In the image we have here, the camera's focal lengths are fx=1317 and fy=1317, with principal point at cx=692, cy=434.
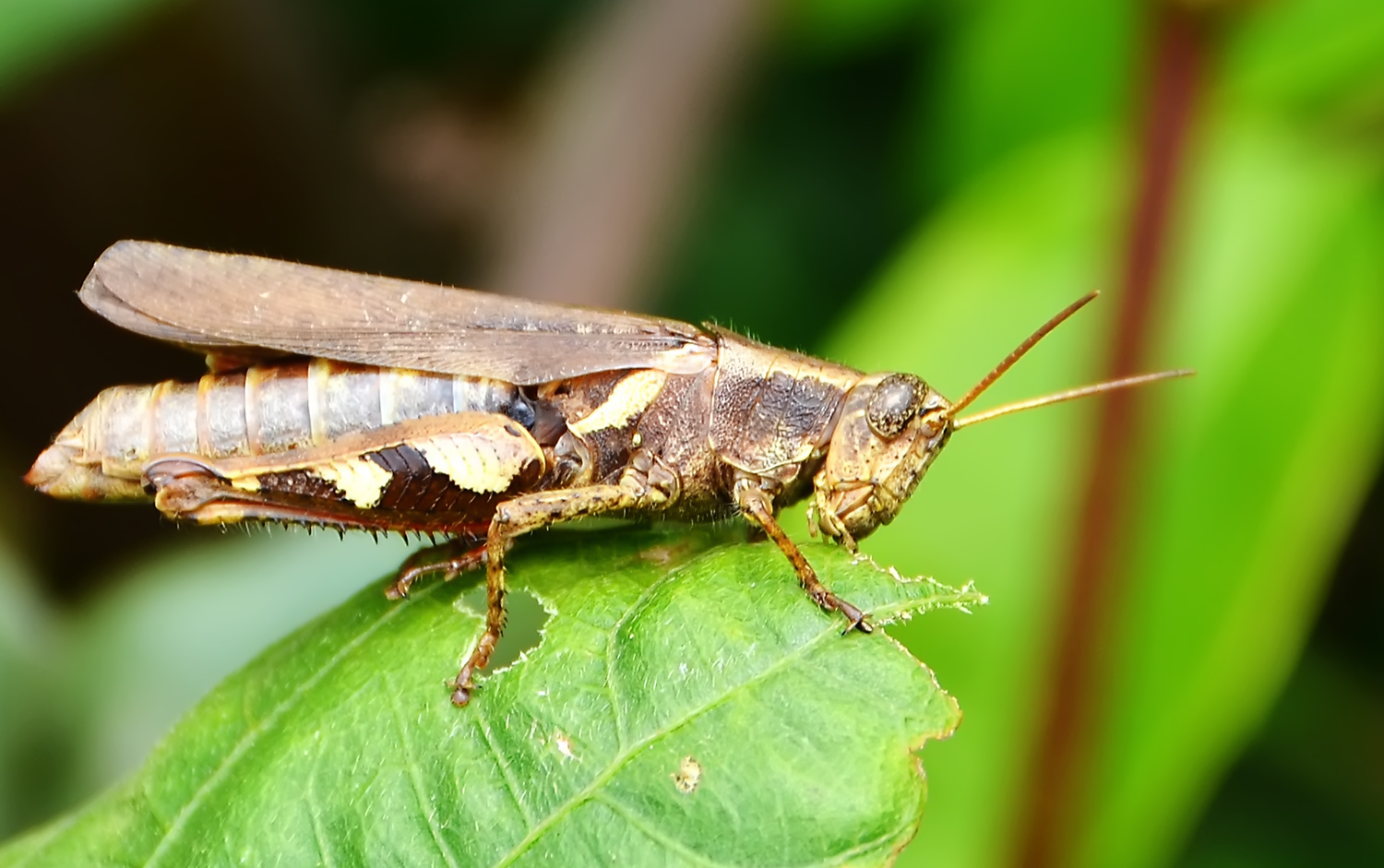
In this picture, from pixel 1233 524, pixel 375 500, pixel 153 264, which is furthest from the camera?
pixel 1233 524

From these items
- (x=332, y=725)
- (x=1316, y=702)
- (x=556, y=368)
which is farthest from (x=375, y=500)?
(x=1316, y=702)

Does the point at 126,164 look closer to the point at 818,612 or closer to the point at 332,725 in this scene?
the point at 332,725

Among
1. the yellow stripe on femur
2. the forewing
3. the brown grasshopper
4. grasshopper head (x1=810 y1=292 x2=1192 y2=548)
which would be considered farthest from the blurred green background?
the forewing

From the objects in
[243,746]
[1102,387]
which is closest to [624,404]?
[1102,387]

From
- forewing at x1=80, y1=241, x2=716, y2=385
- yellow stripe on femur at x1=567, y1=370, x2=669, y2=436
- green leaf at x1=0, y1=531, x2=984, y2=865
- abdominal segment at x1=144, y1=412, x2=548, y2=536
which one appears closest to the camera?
green leaf at x1=0, y1=531, x2=984, y2=865

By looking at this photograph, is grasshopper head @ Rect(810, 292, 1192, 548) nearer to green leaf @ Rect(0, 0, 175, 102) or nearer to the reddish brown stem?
the reddish brown stem

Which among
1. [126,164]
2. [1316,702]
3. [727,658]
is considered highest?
[727,658]

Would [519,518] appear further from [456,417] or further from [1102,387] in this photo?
[1102,387]

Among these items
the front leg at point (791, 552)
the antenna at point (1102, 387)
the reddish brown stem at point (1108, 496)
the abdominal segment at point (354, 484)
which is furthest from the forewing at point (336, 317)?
the reddish brown stem at point (1108, 496)
